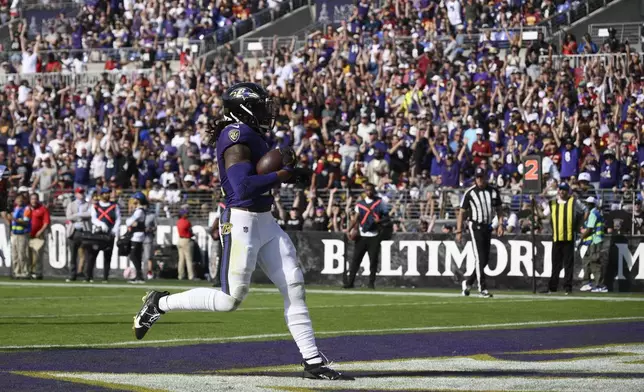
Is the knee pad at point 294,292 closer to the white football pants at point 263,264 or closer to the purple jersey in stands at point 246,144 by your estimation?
the white football pants at point 263,264

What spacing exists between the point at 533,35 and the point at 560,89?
10.8 ft

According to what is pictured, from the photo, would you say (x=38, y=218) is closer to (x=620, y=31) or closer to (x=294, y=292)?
(x=620, y=31)

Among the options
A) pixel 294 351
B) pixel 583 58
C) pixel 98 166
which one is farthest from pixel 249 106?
pixel 98 166

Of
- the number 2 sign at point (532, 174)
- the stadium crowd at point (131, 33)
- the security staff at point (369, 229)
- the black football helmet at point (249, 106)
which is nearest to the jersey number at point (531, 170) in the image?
the number 2 sign at point (532, 174)

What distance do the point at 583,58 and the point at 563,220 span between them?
7436 mm

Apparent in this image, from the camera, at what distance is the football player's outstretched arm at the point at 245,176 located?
8562 millimetres

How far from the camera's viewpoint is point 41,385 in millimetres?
8094

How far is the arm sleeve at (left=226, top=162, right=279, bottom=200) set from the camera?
28.1 ft

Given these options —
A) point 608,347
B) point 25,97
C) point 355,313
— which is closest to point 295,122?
point 25,97

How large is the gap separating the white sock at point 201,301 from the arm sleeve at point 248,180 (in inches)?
27.7

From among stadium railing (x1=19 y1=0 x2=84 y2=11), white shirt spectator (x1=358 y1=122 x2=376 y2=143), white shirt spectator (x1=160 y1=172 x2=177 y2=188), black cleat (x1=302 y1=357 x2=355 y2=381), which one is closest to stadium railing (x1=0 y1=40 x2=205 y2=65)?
stadium railing (x1=19 y1=0 x2=84 y2=11)

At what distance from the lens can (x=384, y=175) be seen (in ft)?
84.4

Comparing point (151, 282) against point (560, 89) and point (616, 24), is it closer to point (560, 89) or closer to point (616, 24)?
point (560, 89)

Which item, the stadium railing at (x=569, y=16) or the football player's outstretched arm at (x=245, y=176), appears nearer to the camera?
the football player's outstretched arm at (x=245, y=176)
